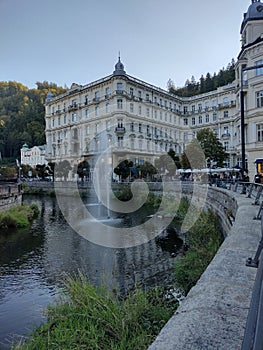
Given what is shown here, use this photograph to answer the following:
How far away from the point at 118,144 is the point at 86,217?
27.2 metres

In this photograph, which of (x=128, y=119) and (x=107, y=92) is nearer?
(x=128, y=119)

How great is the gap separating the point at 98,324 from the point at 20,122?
109 metres

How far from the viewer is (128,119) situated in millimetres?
51969

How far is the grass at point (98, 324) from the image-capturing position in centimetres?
471

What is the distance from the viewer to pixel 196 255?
31.7 feet

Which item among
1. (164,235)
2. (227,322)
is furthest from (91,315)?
(164,235)

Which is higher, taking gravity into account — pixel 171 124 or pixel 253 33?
pixel 253 33

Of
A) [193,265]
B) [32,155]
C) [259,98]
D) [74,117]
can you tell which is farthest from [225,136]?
[32,155]

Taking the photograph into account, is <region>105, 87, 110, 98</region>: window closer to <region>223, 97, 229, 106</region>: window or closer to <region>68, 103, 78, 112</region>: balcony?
<region>68, 103, 78, 112</region>: balcony

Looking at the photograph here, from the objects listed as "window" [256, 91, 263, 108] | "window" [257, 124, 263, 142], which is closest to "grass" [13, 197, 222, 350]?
"window" [257, 124, 263, 142]

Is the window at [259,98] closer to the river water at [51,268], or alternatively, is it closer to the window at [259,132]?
the window at [259,132]

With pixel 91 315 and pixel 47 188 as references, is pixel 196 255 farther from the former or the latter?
pixel 47 188

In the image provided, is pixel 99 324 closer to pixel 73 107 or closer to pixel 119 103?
pixel 119 103

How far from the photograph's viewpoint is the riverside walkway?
7.72ft
